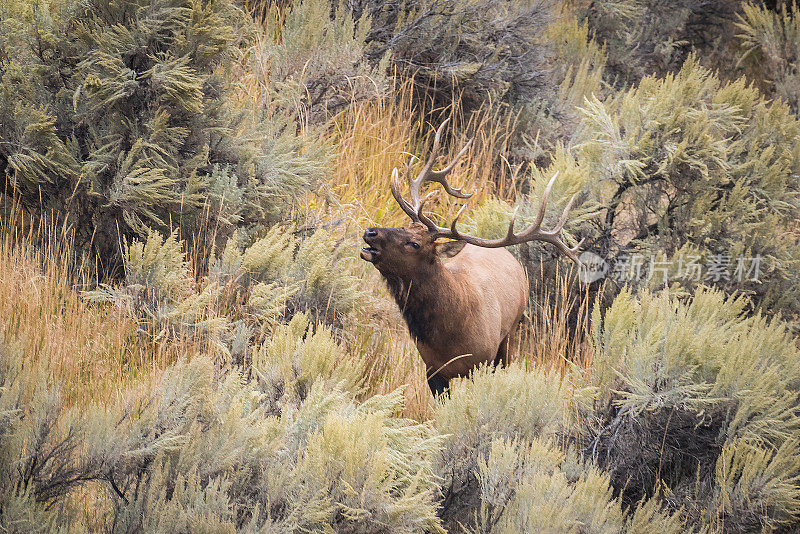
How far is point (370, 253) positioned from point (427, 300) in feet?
1.51

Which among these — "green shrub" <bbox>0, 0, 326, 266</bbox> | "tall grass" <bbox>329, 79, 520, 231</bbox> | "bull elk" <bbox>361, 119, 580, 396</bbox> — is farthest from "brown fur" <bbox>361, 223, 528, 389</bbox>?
"tall grass" <bbox>329, 79, 520, 231</bbox>

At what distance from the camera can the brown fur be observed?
172 inches

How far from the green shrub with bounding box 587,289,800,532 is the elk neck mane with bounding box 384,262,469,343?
878mm

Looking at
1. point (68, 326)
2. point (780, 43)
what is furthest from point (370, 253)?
point (780, 43)

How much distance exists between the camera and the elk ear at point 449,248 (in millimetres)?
4555

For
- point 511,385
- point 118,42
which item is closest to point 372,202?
point 118,42

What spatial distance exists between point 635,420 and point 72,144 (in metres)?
3.42

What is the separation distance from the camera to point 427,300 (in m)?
4.47

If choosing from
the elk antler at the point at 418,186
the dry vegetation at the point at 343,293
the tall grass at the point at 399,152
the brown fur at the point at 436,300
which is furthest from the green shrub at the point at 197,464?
the tall grass at the point at 399,152

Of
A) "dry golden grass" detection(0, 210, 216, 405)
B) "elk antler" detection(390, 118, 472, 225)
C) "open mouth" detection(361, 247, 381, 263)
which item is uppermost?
"elk antler" detection(390, 118, 472, 225)

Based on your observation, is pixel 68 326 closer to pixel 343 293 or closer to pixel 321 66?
pixel 343 293

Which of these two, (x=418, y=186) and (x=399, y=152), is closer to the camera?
(x=418, y=186)

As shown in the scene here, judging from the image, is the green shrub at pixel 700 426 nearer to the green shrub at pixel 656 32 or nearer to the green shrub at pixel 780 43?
the green shrub at pixel 656 32

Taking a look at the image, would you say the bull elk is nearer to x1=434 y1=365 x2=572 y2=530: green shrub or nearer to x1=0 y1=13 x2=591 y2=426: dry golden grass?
x1=0 y1=13 x2=591 y2=426: dry golden grass
